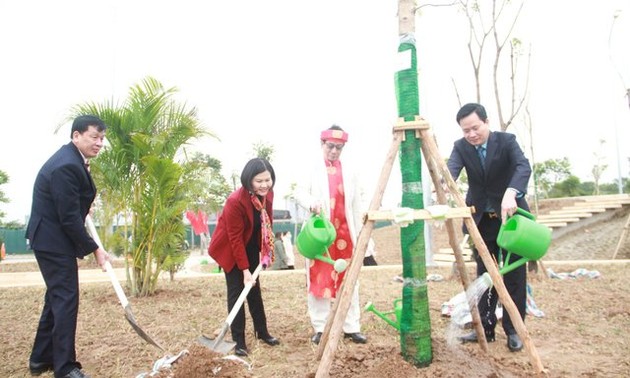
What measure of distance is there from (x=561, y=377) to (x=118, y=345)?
131 inches

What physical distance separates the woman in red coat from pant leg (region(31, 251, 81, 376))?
3.10 ft

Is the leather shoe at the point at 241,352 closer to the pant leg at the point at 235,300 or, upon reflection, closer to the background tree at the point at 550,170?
the pant leg at the point at 235,300

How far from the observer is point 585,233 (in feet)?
40.8

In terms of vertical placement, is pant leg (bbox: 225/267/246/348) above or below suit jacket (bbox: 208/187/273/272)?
below

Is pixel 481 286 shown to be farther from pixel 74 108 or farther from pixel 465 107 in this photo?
pixel 74 108

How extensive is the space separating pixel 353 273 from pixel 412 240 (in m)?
0.48

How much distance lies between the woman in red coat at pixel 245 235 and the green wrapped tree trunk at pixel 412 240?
1.08 metres

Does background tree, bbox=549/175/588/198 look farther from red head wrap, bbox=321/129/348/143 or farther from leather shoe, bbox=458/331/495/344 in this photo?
red head wrap, bbox=321/129/348/143

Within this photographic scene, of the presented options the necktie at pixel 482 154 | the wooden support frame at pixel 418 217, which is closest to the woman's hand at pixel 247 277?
→ the wooden support frame at pixel 418 217

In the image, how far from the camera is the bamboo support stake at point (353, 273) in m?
2.50

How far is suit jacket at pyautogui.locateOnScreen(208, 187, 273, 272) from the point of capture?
3.50m

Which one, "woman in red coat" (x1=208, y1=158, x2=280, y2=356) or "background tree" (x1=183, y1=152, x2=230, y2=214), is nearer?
"woman in red coat" (x1=208, y1=158, x2=280, y2=356)

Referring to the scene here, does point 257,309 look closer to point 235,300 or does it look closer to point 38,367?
point 235,300

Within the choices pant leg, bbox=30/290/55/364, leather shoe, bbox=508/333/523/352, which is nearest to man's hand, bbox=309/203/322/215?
leather shoe, bbox=508/333/523/352
